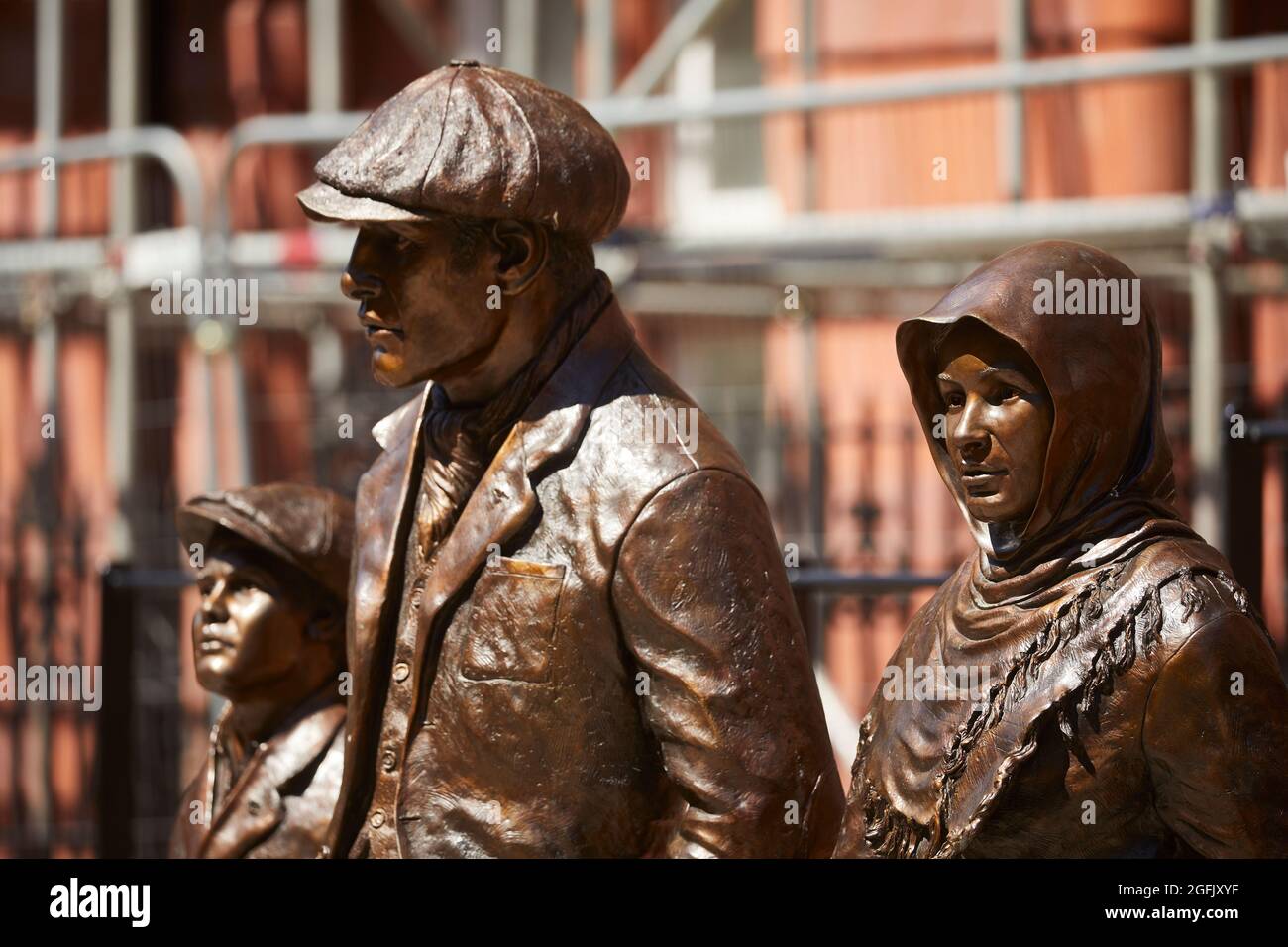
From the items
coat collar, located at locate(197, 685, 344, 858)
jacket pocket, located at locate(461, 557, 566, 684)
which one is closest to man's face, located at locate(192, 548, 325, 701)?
coat collar, located at locate(197, 685, 344, 858)

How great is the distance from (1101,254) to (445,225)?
1.18m

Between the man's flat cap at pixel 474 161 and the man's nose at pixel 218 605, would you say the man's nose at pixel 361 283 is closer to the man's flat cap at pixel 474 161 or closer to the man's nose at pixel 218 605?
the man's flat cap at pixel 474 161

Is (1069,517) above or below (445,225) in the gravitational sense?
below

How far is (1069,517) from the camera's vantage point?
3.66m

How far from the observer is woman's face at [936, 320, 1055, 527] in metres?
3.66

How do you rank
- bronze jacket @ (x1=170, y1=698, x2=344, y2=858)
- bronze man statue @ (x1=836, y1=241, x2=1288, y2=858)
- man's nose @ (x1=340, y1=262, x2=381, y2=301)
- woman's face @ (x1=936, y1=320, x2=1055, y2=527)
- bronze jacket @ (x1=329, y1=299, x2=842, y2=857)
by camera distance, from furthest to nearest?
bronze jacket @ (x1=170, y1=698, x2=344, y2=858) < man's nose @ (x1=340, y1=262, x2=381, y2=301) < bronze jacket @ (x1=329, y1=299, x2=842, y2=857) < woman's face @ (x1=936, y1=320, x2=1055, y2=527) < bronze man statue @ (x1=836, y1=241, x2=1288, y2=858)

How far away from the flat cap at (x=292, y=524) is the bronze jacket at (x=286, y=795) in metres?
0.30

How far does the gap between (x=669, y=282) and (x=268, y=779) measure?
5.47 meters

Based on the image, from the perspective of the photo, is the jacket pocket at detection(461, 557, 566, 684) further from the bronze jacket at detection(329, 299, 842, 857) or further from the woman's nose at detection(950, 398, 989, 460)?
the woman's nose at detection(950, 398, 989, 460)

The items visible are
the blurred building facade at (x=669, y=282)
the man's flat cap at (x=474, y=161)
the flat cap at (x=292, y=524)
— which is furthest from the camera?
the blurred building facade at (x=669, y=282)

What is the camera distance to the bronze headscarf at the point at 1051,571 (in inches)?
138

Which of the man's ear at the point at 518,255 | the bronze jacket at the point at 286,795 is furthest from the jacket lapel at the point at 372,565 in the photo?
the bronze jacket at the point at 286,795
